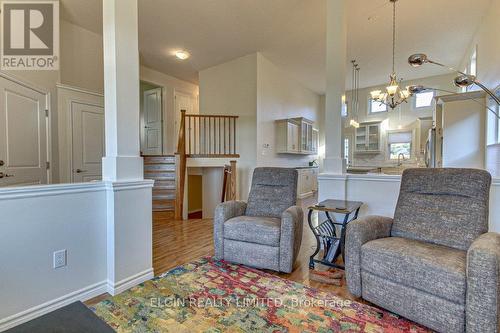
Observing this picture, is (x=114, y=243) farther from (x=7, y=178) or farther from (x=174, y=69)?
(x=174, y=69)

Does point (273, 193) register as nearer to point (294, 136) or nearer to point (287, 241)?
point (287, 241)

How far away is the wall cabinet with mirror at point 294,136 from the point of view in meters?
6.47

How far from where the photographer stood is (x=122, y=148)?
205cm

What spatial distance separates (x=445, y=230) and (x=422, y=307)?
0.66m

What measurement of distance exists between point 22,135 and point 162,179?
2394 mm

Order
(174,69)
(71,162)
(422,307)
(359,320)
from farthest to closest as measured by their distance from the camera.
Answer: (174,69) → (71,162) → (359,320) → (422,307)

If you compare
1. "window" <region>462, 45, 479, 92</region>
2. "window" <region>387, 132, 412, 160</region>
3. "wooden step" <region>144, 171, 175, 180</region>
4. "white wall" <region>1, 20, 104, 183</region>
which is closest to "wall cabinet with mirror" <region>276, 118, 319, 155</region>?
"window" <region>387, 132, 412, 160</region>

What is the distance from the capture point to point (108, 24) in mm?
2016

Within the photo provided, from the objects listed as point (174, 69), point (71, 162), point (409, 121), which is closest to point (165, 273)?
point (71, 162)

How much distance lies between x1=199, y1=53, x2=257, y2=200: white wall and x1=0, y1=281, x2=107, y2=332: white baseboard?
3.59m

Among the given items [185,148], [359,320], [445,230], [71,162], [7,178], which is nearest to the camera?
[359,320]
